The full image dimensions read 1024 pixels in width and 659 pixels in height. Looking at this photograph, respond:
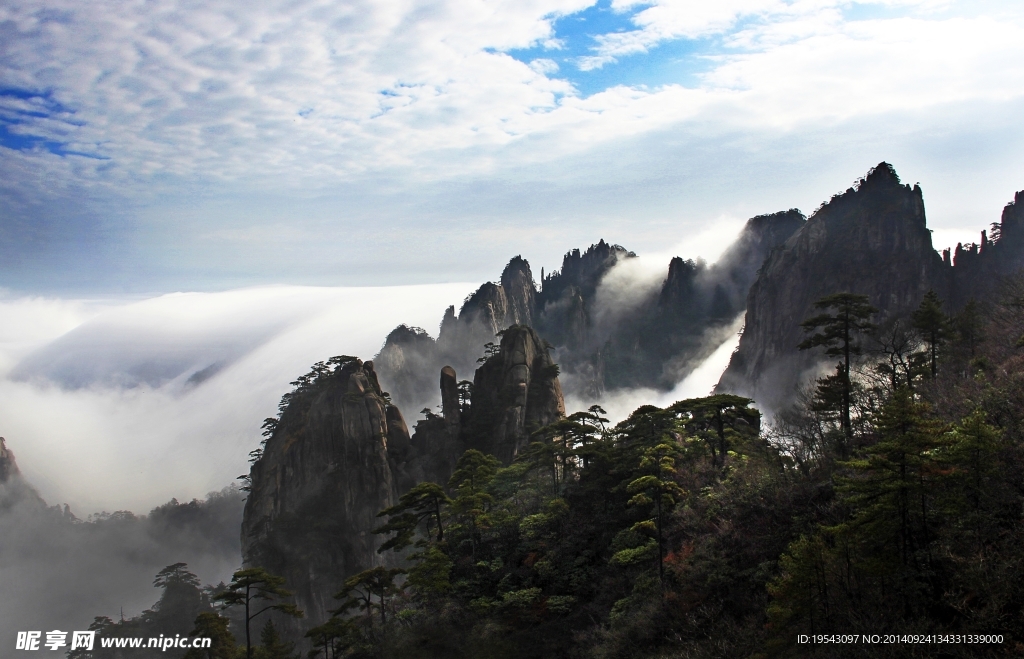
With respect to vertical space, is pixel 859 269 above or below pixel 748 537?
above

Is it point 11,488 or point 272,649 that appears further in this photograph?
point 11,488

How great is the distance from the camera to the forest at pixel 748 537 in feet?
63.7

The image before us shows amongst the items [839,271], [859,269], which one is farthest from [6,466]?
[859,269]

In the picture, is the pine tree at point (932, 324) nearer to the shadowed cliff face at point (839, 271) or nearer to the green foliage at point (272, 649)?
the green foliage at point (272, 649)

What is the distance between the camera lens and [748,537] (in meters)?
29.3

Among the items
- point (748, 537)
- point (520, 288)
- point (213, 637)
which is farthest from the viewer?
point (520, 288)

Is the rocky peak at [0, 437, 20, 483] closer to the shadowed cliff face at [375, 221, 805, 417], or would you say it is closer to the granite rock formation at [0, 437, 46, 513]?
the granite rock formation at [0, 437, 46, 513]

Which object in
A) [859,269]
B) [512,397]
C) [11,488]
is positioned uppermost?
[859,269]

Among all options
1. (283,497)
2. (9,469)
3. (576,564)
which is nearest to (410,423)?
(283,497)

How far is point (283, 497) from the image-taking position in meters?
79.2

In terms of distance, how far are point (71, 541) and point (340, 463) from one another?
122m

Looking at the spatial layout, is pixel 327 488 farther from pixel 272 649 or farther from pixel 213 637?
pixel 213 637

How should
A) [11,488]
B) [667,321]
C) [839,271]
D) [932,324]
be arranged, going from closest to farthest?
[932,324]
[839,271]
[11,488]
[667,321]

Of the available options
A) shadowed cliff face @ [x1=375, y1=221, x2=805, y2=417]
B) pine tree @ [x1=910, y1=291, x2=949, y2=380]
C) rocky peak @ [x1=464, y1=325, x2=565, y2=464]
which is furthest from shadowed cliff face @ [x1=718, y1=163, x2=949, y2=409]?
shadowed cliff face @ [x1=375, y1=221, x2=805, y2=417]
